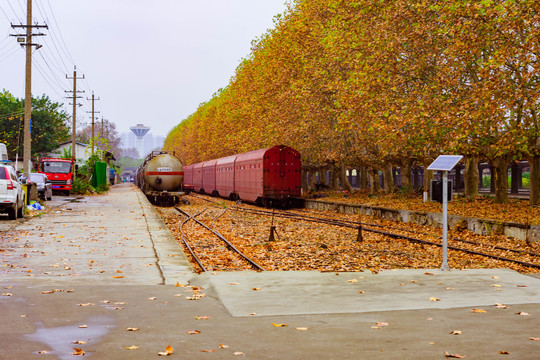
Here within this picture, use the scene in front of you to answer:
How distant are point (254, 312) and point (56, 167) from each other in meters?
42.3

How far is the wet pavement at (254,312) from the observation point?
6207mm

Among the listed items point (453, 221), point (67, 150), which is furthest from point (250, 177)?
point (67, 150)

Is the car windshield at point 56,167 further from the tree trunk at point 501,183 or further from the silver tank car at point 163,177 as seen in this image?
the tree trunk at point 501,183

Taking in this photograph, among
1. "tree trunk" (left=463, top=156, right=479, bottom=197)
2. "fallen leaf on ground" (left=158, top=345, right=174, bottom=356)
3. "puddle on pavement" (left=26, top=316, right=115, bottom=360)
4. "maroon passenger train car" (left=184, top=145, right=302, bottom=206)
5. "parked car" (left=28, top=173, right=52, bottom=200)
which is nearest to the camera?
"fallen leaf on ground" (left=158, top=345, right=174, bottom=356)

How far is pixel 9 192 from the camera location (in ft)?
70.8

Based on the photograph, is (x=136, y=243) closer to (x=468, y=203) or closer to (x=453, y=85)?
(x=453, y=85)

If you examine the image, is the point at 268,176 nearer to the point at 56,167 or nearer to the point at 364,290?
the point at 56,167

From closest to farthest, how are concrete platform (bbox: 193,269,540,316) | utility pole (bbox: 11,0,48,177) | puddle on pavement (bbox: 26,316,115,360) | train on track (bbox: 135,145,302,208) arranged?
1. puddle on pavement (bbox: 26,316,115,360)
2. concrete platform (bbox: 193,269,540,316)
3. utility pole (bbox: 11,0,48,177)
4. train on track (bbox: 135,145,302,208)

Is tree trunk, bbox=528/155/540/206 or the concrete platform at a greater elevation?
tree trunk, bbox=528/155/540/206

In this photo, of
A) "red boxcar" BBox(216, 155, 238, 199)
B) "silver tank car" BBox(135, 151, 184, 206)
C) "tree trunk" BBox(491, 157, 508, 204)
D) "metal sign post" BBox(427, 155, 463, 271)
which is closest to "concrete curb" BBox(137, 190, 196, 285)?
"metal sign post" BBox(427, 155, 463, 271)

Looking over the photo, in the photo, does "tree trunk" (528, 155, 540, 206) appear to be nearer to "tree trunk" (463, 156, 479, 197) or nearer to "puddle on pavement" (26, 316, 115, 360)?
"tree trunk" (463, 156, 479, 197)

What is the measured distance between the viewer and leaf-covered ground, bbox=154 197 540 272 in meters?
13.1

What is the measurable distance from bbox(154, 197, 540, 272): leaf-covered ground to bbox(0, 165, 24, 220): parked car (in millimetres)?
5385

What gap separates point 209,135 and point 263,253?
63697 mm
